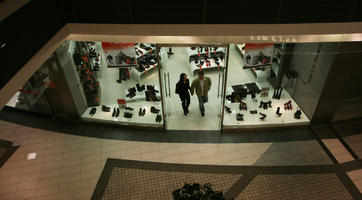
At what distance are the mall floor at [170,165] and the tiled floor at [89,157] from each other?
23mm

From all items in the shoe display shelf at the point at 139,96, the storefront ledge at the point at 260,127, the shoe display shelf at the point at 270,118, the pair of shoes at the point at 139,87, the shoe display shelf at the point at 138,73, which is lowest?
the storefront ledge at the point at 260,127

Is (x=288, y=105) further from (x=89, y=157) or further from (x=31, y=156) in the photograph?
(x=31, y=156)

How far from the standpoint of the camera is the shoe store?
7.05m

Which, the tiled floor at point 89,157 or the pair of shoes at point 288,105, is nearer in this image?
the tiled floor at point 89,157

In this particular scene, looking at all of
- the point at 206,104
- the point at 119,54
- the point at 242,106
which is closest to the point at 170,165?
the point at 206,104

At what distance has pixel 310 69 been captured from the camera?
7.29 m

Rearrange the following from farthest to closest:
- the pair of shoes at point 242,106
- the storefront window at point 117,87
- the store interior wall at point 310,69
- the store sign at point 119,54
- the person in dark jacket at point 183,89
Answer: the pair of shoes at point 242,106, the person in dark jacket at point 183,89, the storefront window at point 117,87, the store sign at point 119,54, the store interior wall at point 310,69

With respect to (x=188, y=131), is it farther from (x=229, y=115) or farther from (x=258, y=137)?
(x=258, y=137)

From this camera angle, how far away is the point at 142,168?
23.3 ft

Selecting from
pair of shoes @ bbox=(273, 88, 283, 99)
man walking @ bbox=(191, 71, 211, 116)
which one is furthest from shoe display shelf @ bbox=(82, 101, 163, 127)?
pair of shoes @ bbox=(273, 88, 283, 99)

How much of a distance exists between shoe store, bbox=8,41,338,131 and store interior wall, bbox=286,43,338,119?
23 mm

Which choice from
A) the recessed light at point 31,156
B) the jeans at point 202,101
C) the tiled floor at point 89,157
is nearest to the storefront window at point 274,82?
the jeans at point 202,101

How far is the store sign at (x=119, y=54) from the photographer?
22.4ft

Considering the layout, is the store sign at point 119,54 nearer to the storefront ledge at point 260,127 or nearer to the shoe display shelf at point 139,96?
the shoe display shelf at point 139,96
